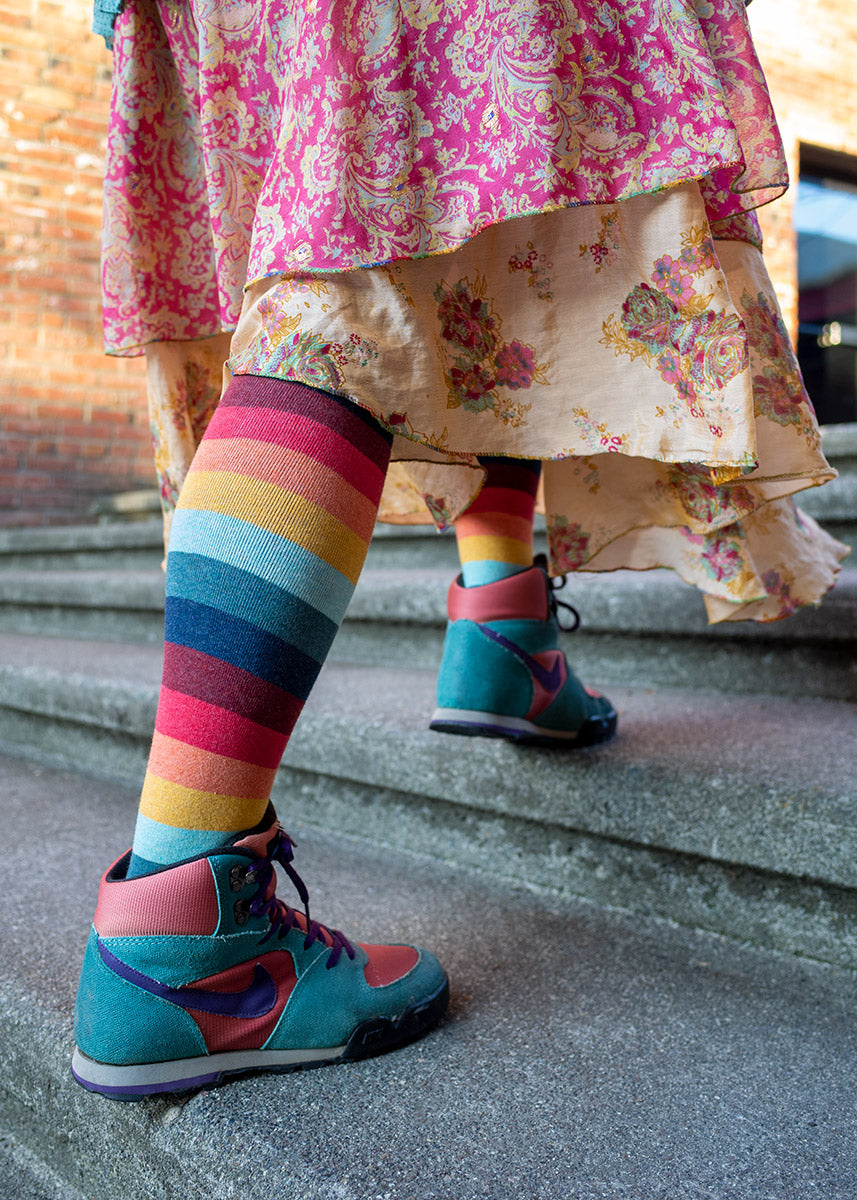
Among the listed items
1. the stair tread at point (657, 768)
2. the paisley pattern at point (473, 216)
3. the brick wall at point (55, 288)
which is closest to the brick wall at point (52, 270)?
the brick wall at point (55, 288)

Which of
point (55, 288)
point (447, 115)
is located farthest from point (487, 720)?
point (55, 288)

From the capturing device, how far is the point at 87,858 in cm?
107

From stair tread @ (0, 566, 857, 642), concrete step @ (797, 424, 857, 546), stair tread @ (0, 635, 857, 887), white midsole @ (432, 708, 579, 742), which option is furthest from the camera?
concrete step @ (797, 424, 857, 546)

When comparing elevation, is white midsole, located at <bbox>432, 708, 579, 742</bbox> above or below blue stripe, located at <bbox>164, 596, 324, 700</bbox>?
below

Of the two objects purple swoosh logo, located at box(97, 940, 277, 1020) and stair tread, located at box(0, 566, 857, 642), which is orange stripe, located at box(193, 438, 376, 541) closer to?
purple swoosh logo, located at box(97, 940, 277, 1020)

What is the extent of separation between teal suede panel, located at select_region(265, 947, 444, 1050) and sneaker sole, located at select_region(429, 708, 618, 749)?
271 millimetres

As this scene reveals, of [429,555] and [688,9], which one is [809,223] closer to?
[429,555]

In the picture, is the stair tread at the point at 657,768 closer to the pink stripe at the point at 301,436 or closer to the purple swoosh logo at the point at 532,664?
the purple swoosh logo at the point at 532,664

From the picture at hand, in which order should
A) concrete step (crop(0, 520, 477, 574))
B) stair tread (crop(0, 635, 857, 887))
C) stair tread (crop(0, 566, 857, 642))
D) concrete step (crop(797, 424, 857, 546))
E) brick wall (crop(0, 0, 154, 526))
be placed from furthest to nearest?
1. brick wall (crop(0, 0, 154, 526))
2. concrete step (crop(0, 520, 477, 574))
3. concrete step (crop(797, 424, 857, 546))
4. stair tread (crop(0, 566, 857, 642))
5. stair tread (crop(0, 635, 857, 887))

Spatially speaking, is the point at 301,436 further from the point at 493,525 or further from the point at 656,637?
the point at 656,637

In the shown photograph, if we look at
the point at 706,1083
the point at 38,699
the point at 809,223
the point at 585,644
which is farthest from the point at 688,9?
the point at 809,223

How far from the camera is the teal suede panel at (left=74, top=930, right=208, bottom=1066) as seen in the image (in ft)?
1.87

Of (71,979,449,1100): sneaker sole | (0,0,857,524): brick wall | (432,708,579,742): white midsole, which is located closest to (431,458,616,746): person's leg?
(432,708,579,742): white midsole

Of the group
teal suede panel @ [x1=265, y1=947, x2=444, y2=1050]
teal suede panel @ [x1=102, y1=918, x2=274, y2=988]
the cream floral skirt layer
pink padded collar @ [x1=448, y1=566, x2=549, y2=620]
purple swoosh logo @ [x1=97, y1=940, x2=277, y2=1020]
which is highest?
the cream floral skirt layer
